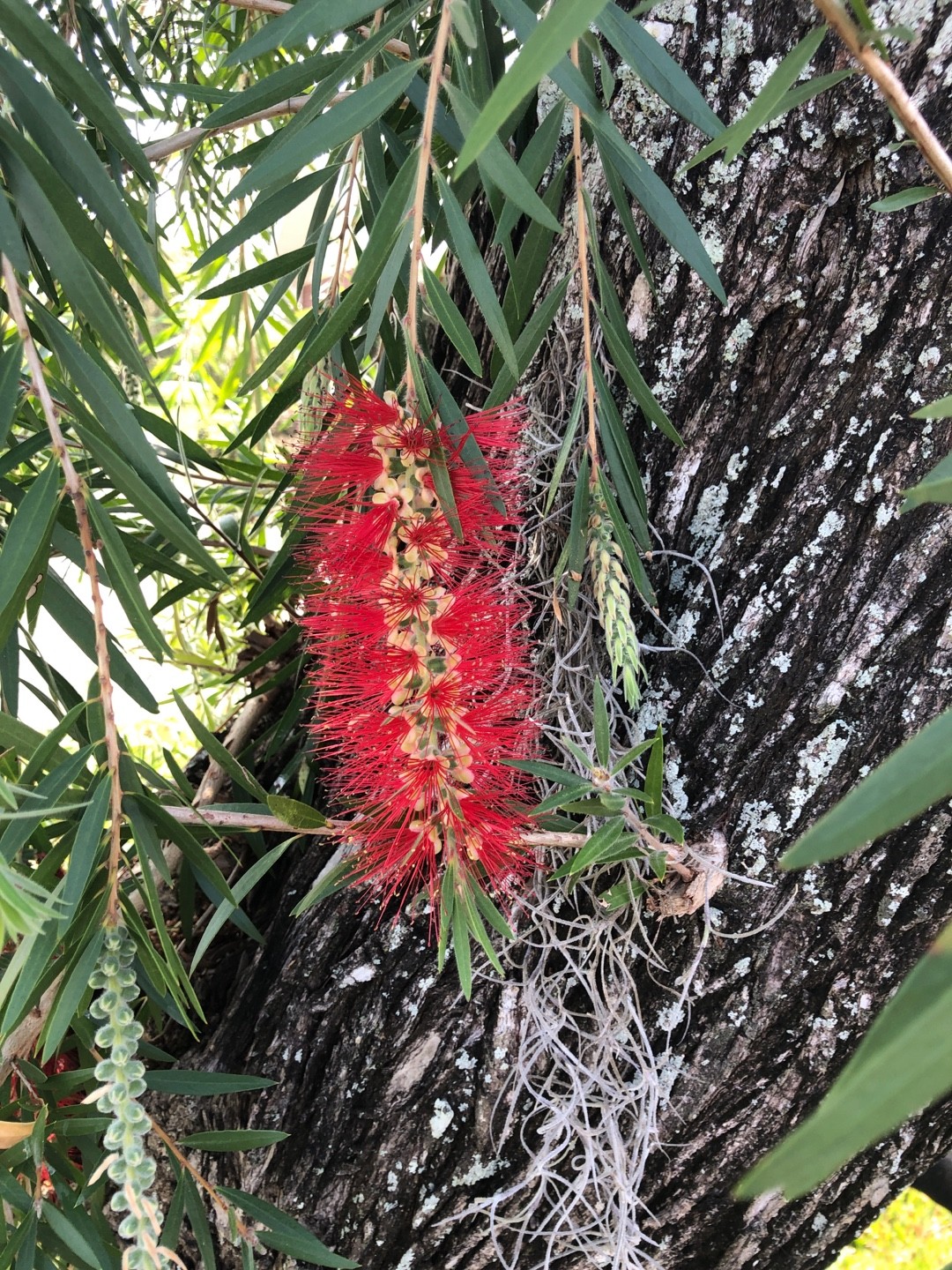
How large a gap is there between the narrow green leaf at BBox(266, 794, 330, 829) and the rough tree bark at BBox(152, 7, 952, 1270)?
0.16 meters

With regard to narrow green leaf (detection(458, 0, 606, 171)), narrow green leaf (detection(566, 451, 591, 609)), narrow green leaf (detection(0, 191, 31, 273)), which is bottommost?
narrow green leaf (detection(0, 191, 31, 273))

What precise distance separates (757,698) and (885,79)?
35 centimetres

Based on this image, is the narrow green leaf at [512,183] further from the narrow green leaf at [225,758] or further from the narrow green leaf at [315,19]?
the narrow green leaf at [225,758]

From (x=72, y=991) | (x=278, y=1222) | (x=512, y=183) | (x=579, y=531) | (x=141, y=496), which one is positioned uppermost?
(x=512, y=183)

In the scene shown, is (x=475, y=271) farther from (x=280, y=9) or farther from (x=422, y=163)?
(x=280, y=9)

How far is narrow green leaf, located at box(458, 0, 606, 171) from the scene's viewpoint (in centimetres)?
26

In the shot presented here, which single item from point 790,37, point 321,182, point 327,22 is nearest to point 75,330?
point 321,182

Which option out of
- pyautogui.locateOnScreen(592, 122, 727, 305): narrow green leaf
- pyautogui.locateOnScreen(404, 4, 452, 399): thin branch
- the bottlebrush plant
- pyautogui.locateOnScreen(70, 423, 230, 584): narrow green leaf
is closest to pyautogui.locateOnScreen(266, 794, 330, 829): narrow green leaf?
the bottlebrush plant

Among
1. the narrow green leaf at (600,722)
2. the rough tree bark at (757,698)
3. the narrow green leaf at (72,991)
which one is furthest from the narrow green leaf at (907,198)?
the narrow green leaf at (72,991)

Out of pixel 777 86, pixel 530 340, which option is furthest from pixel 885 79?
pixel 530 340

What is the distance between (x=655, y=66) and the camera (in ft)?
1.60

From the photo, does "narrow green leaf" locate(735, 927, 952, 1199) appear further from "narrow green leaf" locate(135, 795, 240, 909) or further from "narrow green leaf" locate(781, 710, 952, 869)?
"narrow green leaf" locate(135, 795, 240, 909)

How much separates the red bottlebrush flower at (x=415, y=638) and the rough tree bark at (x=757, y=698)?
13 centimetres

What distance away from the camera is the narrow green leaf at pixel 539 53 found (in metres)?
0.26
